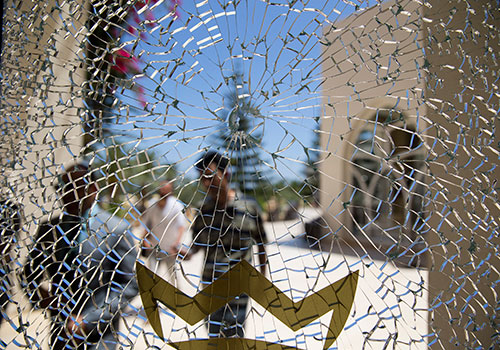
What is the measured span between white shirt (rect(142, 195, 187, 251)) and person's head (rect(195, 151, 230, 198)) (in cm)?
Answer: 5

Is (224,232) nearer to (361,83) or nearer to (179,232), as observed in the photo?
(179,232)

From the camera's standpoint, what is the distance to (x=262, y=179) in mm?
509

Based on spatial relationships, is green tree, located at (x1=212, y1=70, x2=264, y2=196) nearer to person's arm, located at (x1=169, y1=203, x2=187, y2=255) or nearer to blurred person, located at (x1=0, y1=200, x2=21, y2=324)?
person's arm, located at (x1=169, y1=203, x2=187, y2=255)

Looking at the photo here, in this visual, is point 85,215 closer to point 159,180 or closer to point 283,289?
point 159,180

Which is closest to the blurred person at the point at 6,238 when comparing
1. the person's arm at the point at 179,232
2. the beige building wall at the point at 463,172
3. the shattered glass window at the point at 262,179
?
the shattered glass window at the point at 262,179

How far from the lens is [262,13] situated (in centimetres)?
51

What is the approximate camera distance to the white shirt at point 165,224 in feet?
1.67

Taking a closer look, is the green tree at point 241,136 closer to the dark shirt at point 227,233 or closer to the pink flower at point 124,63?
the dark shirt at point 227,233

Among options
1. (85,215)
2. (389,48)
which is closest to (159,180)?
(85,215)

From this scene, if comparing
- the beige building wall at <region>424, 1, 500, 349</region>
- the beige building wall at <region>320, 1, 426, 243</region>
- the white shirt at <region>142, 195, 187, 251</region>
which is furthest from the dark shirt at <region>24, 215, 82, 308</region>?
the beige building wall at <region>424, 1, 500, 349</region>

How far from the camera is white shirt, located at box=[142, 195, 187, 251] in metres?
0.51

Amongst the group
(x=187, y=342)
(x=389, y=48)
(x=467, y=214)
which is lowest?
(x=187, y=342)

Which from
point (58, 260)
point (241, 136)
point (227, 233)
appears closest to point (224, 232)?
point (227, 233)

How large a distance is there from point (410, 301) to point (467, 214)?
5.4 inches
